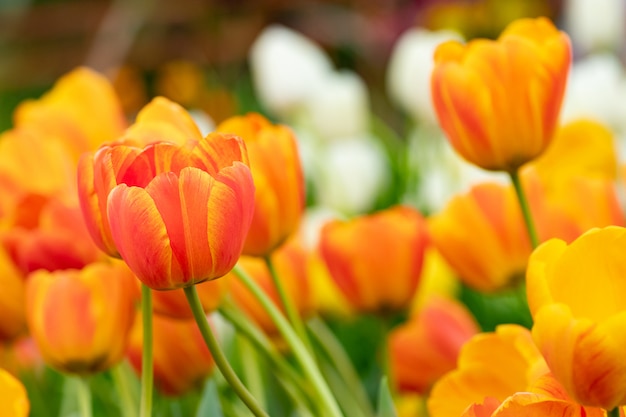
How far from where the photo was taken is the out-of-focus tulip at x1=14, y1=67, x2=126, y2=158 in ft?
2.39

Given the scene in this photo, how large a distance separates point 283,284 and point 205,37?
2020mm

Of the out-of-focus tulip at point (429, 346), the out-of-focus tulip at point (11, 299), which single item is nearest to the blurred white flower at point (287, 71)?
the out-of-focus tulip at point (429, 346)

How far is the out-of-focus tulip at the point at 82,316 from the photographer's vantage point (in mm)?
544

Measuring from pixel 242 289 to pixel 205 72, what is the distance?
2.50 m

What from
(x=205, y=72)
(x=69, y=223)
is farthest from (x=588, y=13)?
(x=205, y=72)

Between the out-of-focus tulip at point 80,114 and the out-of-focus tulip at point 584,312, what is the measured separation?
424 millimetres

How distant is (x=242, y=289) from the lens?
736mm

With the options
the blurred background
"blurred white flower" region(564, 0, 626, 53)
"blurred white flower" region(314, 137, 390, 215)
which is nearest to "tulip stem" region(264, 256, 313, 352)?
"blurred white flower" region(314, 137, 390, 215)

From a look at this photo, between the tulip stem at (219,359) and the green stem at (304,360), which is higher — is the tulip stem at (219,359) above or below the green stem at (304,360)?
above

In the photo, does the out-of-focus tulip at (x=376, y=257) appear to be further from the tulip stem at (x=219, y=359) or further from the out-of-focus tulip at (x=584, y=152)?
the tulip stem at (x=219, y=359)

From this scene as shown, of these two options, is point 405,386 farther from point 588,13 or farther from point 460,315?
point 588,13

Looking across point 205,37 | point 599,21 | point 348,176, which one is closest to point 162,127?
point 348,176

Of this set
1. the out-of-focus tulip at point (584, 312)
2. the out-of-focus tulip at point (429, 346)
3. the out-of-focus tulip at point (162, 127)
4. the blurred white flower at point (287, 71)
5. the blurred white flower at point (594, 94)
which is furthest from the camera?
the blurred white flower at point (287, 71)

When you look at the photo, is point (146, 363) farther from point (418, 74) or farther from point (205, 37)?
point (205, 37)
